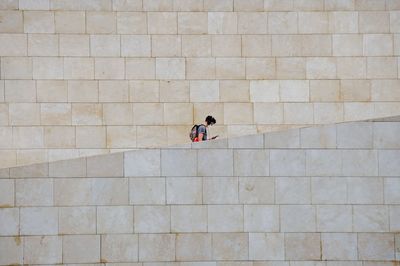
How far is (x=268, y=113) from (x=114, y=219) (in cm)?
389

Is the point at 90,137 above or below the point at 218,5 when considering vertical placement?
below

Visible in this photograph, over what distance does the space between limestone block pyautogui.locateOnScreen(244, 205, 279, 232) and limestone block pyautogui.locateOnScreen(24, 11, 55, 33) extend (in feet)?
18.3

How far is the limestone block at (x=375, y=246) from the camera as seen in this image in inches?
438

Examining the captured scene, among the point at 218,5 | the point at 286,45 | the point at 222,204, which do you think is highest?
the point at 218,5

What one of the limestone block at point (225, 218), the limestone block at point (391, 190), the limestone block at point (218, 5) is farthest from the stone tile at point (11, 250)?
the limestone block at point (391, 190)

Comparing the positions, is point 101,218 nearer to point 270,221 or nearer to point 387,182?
point 270,221

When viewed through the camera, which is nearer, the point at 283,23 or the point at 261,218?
the point at 261,218

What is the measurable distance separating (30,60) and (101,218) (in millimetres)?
3600

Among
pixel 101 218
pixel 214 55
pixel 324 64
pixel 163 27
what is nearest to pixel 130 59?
pixel 163 27

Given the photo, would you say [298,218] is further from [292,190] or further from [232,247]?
[232,247]

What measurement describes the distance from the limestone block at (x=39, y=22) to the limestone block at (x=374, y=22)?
654 centimetres

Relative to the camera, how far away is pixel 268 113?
1126cm

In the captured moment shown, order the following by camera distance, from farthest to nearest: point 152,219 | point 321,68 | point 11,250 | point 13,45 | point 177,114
Answer: point 321,68 → point 177,114 → point 13,45 → point 152,219 → point 11,250

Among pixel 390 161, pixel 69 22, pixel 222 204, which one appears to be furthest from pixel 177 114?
pixel 390 161
